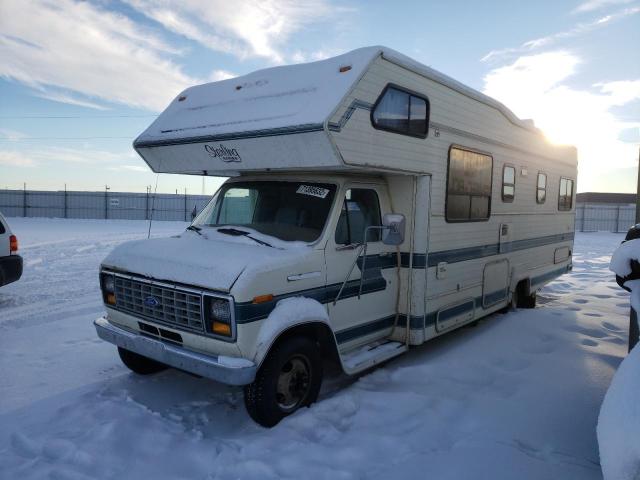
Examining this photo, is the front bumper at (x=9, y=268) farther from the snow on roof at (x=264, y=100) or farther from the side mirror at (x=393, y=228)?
the side mirror at (x=393, y=228)

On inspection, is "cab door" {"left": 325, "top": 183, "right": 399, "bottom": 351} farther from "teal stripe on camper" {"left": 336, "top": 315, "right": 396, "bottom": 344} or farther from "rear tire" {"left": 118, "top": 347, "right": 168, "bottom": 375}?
"rear tire" {"left": 118, "top": 347, "right": 168, "bottom": 375}

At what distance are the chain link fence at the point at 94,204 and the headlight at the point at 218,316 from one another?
2857 cm

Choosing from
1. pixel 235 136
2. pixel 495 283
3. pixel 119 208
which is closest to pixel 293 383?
pixel 235 136

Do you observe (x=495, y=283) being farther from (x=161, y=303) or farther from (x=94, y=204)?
(x=94, y=204)

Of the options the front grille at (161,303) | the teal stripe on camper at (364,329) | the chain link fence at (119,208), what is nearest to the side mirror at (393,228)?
the teal stripe on camper at (364,329)

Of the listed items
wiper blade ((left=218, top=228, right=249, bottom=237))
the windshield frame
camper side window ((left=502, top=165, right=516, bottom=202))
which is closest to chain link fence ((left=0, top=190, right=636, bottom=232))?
camper side window ((left=502, top=165, right=516, bottom=202))

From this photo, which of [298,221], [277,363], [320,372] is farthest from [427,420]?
[298,221]

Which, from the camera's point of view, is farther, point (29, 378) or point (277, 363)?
point (29, 378)

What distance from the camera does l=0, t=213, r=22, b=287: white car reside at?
7742 millimetres

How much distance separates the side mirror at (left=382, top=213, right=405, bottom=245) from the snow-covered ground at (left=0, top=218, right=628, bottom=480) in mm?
1418

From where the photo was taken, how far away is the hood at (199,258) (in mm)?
3777

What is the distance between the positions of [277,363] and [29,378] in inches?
107

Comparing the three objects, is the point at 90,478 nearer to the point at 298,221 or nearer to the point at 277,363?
the point at 277,363

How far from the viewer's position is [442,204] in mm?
5582
